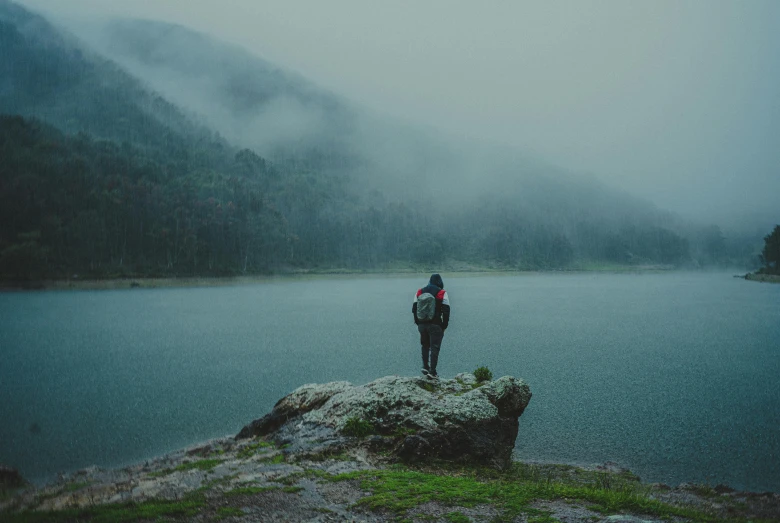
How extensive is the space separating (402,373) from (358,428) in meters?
13.3

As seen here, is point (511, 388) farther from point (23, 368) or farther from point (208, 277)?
point (208, 277)

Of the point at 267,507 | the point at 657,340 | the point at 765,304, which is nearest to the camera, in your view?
the point at 267,507

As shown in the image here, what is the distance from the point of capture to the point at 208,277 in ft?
466

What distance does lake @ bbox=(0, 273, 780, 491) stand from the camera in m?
14.5

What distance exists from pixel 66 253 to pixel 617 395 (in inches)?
5751

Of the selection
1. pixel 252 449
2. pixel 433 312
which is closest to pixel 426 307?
pixel 433 312

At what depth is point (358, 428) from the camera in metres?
11.4

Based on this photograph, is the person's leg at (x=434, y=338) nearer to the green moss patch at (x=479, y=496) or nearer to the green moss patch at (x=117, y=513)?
the green moss patch at (x=479, y=496)

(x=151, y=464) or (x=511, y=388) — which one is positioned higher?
(x=511, y=388)

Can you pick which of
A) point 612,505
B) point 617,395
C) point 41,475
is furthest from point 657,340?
point 41,475

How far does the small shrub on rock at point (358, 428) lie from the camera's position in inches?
443

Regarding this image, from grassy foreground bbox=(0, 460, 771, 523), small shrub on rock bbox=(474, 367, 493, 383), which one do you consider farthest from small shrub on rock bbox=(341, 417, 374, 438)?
small shrub on rock bbox=(474, 367, 493, 383)

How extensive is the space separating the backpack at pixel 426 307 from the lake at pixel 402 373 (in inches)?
201

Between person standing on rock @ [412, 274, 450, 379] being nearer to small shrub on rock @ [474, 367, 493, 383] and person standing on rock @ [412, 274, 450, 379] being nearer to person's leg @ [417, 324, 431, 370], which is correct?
person's leg @ [417, 324, 431, 370]
